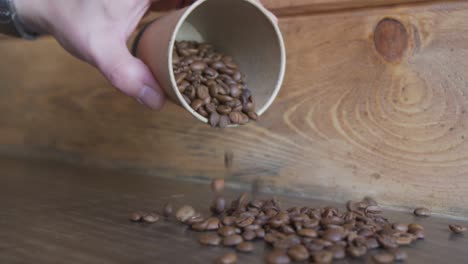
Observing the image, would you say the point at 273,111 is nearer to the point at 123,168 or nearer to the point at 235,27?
the point at 235,27

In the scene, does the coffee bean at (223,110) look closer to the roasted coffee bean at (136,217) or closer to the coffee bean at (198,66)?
the coffee bean at (198,66)

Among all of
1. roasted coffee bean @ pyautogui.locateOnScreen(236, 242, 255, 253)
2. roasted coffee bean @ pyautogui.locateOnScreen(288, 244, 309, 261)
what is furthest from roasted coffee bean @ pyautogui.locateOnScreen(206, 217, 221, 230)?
roasted coffee bean @ pyautogui.locateOnScreen(288, 244, 309, 261)

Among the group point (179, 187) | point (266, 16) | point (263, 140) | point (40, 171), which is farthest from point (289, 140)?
point (40, 171)

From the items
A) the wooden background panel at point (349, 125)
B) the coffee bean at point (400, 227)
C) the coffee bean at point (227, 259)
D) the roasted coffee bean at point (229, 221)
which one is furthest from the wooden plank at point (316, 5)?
the coffee bean at point (227, 259)

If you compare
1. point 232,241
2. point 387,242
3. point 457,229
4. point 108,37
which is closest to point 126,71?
point 108,37

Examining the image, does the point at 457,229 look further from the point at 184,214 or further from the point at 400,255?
the point at 184,214

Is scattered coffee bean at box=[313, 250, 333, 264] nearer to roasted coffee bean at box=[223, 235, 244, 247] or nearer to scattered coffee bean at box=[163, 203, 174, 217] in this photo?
roasted coffee bean at box=[223, 235, 244, 247]
